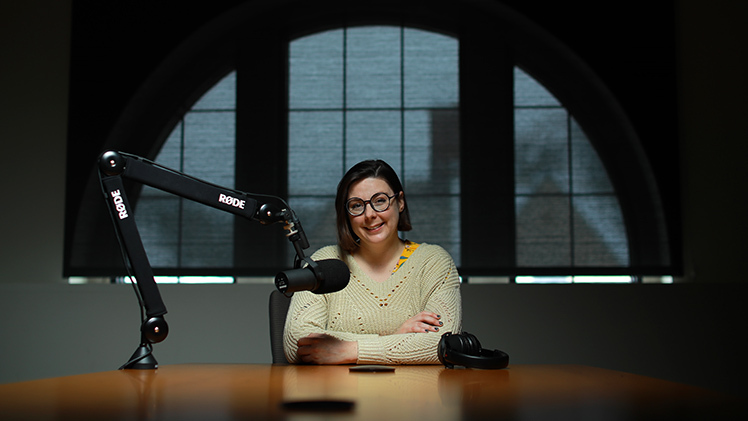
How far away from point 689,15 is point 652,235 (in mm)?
1277

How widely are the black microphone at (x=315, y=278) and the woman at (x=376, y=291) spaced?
0.45 m

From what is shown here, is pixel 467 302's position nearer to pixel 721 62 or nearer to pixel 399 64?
pixel 399 64

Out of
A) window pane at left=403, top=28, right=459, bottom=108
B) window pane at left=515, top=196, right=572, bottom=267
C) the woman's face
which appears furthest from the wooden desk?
window pane at left=403, top=28, right=459, bottom=108

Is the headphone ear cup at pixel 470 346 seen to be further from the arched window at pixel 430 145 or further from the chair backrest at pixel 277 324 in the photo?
the arched window at pixel 430 145

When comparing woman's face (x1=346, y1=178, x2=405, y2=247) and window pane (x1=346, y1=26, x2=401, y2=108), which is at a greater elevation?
window pane (x1=346, y1=26, x2=401, y2=108)

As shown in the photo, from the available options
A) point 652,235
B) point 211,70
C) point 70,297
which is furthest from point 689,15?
point 70,297

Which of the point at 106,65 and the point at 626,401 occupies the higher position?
the point at 106,65

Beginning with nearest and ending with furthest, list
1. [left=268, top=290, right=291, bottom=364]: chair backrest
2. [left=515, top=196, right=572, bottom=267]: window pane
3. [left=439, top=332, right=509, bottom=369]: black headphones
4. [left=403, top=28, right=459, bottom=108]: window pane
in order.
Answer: [left=439, top=332, right=509, bottom=369]: black headphones, [left=268, top=290, right=291, bottom=364]: chair backrest, [left=515, top=196, right=572, bottom=267]: window pane, [left=403, top=28, right=459, bottom=108]: window pane

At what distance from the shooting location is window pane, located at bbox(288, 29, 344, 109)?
143 inches

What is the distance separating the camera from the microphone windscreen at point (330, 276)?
138 centimetres

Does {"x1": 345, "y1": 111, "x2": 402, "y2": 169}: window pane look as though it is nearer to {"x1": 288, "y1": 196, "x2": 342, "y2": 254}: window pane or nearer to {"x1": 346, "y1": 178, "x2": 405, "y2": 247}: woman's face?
{"x1": 288, "y1": 196, "x2": 342, "y2": 254}: window pane

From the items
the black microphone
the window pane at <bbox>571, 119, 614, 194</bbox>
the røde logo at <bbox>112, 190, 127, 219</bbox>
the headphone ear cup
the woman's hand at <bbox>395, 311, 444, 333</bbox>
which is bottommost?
the headphone ear cup

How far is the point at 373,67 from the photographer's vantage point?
12.0ft

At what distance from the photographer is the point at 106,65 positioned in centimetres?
365
